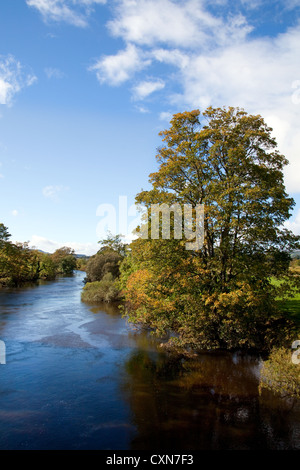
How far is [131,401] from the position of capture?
11.4 metres

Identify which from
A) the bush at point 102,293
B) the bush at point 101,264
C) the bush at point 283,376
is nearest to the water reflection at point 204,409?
the bush at point 283,376

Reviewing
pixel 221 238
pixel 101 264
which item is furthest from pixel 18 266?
pixel 221 238

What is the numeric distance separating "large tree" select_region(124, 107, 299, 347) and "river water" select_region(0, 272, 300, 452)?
2248mm

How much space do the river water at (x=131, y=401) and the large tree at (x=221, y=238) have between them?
225 centimetres

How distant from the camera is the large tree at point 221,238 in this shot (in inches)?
605

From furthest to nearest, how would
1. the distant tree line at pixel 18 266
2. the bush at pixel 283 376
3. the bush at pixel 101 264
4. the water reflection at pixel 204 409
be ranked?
the distant tree line at pixel 18 266, the bush at pixel 101 264, the bush at pixel 283 376, the water reflection at pixel 204 409

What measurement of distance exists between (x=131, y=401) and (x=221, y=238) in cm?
933

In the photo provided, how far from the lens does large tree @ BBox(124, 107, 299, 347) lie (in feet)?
50.4

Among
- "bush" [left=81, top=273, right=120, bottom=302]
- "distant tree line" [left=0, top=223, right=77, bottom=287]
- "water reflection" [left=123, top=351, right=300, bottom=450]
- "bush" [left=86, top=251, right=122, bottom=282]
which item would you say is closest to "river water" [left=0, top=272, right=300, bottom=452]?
"water reflection" [left=123, top=351, right=300, bottom=450]

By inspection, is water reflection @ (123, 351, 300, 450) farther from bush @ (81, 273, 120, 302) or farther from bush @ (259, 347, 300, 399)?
bush @ (81, 273, 120, 302)

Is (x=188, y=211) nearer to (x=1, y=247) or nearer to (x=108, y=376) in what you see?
(x=108, y=376)

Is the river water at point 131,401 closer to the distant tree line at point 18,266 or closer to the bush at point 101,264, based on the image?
the bush at point 101,264
